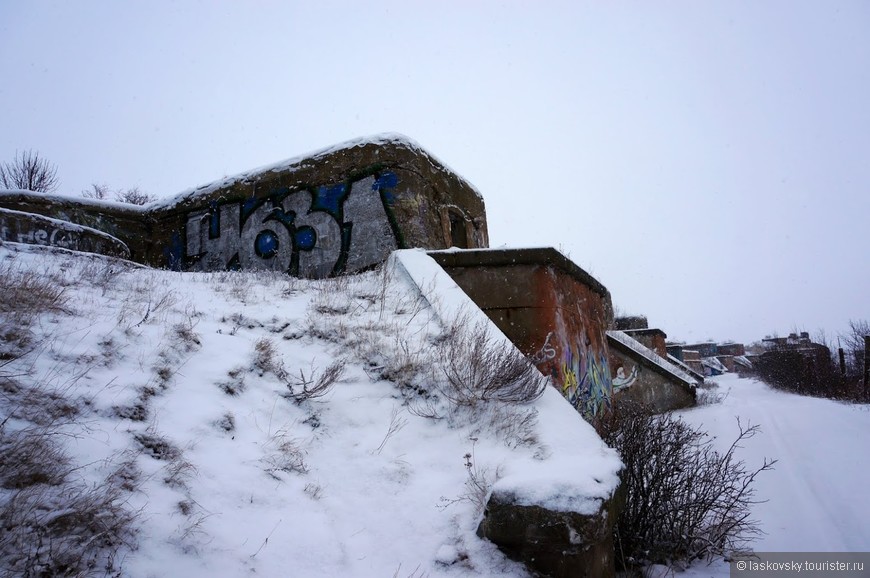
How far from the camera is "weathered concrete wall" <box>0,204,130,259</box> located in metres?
7.18

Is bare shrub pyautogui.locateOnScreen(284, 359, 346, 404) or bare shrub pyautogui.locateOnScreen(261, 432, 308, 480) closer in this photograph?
bare shrub pyautogui.locateOnScreen(261, 432, 308, 480)

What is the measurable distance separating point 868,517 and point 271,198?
1017 centimetres

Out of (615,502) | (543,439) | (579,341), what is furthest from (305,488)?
(579,341)

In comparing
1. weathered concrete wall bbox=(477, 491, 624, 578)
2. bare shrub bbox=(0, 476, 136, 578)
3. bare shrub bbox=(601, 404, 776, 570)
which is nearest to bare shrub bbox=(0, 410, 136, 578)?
bare shrub bbox=(0, 476, 136, 578)

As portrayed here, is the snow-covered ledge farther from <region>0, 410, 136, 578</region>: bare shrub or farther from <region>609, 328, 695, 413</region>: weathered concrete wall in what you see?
<region>609, 328, 695, 413</region>: weathered concrete wall

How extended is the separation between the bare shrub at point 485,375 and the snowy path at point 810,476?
1568 millimetres

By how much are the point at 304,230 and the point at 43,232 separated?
4083 millimetres

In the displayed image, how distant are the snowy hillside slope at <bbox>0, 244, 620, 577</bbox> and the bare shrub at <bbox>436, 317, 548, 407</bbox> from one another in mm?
52

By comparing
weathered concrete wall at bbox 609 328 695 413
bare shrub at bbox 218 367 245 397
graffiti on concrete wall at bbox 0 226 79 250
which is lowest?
weathered concrete wall at bbox 609 328 695 413

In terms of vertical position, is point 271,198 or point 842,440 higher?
point 271,198

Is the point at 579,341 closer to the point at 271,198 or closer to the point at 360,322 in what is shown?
the point at 360,322

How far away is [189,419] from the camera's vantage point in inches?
106

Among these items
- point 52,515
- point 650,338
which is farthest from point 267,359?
point 650,338

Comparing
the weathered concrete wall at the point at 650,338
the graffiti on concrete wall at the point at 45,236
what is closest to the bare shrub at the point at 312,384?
the graffiti on concrete wall at the point at 45,236
